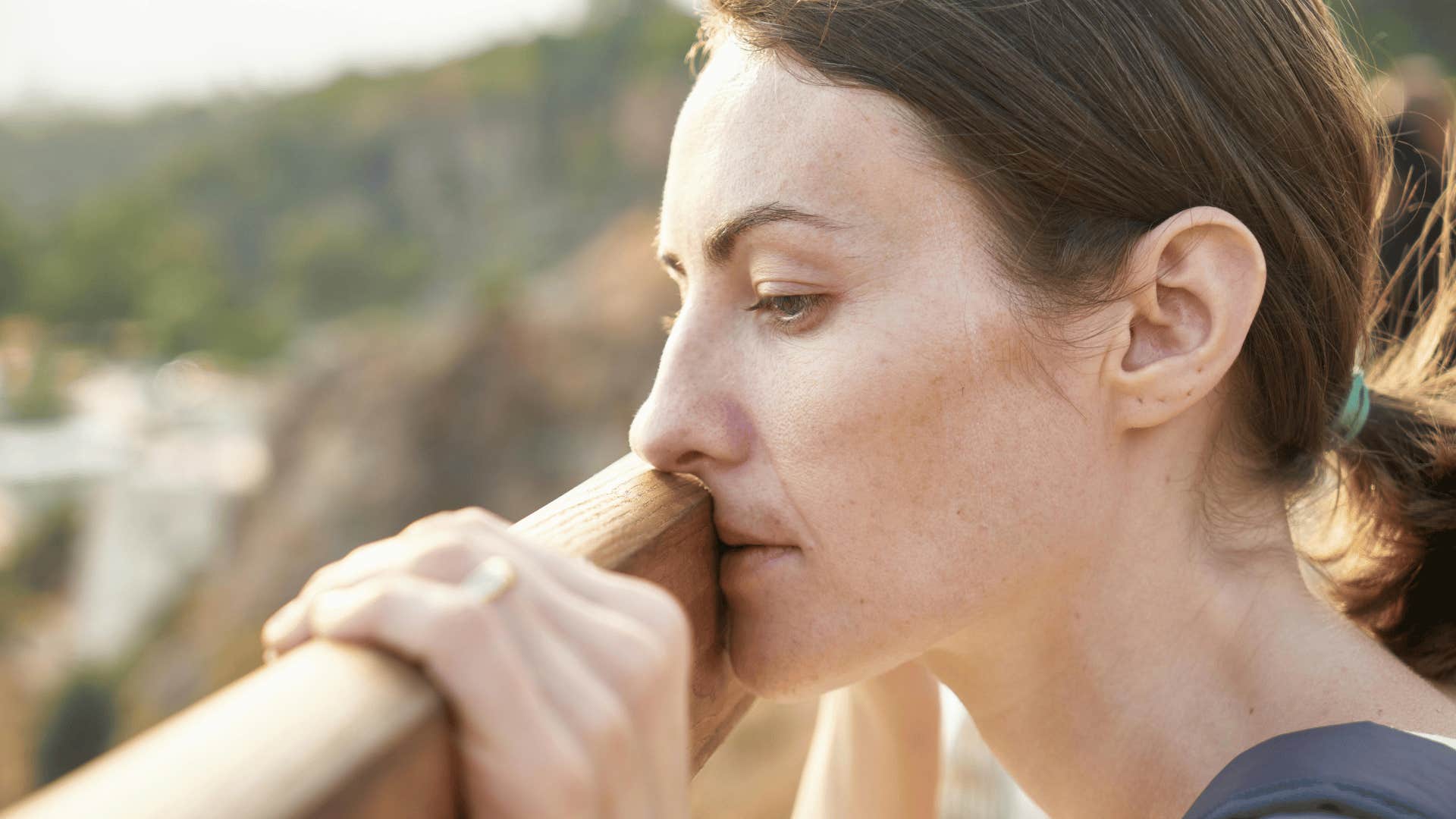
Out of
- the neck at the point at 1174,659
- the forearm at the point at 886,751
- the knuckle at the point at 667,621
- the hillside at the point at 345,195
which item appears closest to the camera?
the knuckle at the point at 667,621

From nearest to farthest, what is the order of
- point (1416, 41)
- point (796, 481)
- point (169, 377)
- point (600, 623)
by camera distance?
point (600, 623), point (796, 481), point (1416, 41), point (169, 377)

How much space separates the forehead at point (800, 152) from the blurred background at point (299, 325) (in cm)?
96

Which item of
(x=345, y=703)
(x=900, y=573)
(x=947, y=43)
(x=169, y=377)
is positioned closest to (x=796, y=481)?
(x=900, y=573)

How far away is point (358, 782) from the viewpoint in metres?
0.54

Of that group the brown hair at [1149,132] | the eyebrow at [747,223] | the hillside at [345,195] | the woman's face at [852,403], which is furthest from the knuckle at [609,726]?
the hillside at [345,195]

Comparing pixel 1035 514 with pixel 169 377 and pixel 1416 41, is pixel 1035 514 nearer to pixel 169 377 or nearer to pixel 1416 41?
pixel 1416 41

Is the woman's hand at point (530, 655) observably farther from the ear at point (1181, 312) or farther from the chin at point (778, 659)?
the ear at point (1181, 312)

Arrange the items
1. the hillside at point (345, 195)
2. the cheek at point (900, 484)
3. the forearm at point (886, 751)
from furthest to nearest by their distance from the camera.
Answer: the hillside at point (345, 195) < the forearm at point (886, 751) < the cheek at point (900, 484)

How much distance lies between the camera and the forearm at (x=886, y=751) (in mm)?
1991

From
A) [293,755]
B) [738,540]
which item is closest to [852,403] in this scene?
[738,540]

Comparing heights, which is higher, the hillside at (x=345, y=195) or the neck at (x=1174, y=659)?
the neck at (x=1174, y=659)

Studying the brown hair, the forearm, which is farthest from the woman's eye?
the forearm

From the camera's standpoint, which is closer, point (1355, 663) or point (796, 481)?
point (796, 481)

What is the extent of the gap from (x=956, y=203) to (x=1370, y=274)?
0.69 meters
